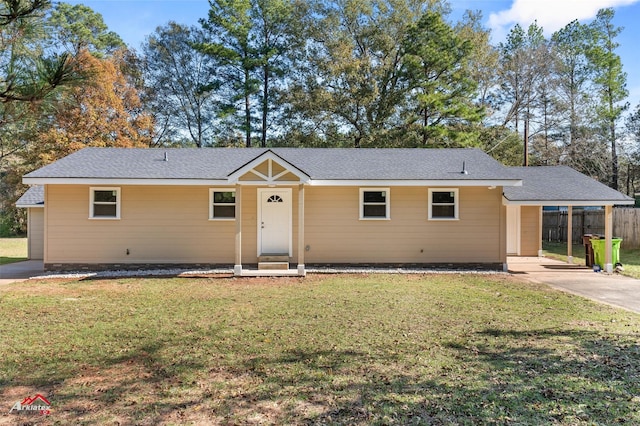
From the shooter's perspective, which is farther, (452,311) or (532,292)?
(532,292)

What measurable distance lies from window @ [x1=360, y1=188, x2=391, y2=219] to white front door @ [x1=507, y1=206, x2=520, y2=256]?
588 centimetres

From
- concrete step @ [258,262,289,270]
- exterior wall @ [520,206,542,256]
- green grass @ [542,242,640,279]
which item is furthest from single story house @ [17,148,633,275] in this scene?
exterior wall @ [520,206,542,256]

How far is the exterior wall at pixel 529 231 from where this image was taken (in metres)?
14.4

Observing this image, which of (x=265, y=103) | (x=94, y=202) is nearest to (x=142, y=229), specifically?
(x=94, y=202)

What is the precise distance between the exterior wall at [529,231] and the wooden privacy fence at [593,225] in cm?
541

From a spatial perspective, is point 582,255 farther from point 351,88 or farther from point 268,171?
point 351,88

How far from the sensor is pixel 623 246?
16750 millimetres

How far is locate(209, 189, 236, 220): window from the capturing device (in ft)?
38.2

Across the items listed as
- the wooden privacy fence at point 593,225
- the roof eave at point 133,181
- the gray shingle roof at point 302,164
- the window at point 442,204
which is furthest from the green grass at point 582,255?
the roof eave at point 133,181

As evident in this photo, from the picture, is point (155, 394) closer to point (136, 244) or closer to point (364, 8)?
point (136, 244)

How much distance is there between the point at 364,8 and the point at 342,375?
25.6m

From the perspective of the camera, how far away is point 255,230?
459 inches

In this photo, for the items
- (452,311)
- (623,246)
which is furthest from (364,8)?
(452,311)

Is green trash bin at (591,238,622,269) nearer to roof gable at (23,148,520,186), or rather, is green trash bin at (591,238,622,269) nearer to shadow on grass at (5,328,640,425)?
roof gable at (23,148,520,186)
